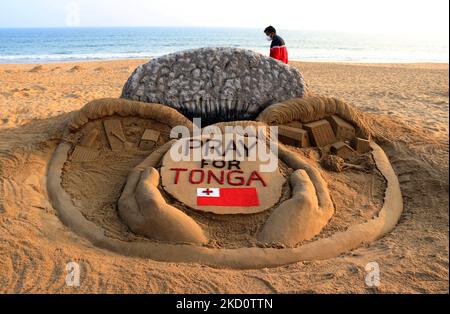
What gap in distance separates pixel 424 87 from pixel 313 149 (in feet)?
25.2

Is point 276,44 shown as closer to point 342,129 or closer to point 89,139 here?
point 342,129

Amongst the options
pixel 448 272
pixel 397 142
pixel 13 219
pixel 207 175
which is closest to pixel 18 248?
pixel 13 219

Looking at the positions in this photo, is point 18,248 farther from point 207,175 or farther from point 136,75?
point 136,75

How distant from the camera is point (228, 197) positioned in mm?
3025

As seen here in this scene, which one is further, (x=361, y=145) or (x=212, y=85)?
(x=212, y=85)

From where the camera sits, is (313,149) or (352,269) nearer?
(352,269)

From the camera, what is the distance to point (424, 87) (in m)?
10.2

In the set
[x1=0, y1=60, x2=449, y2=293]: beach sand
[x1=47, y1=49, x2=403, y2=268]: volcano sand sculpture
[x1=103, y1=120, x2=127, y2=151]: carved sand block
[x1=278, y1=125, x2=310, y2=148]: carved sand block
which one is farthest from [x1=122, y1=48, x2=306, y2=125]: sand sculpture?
[x1=0, y1=60, x2=449, y2=293]: beach sand

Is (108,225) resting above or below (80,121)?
below

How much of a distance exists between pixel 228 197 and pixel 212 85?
1827 mm

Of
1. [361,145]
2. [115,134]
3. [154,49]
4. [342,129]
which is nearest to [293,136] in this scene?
[342,129]

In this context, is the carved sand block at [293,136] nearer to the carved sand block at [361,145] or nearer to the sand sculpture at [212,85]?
the carved sand block at [361,145]

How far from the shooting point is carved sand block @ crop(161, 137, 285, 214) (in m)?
2.98

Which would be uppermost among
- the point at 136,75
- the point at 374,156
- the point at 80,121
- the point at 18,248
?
the point at 136,75
